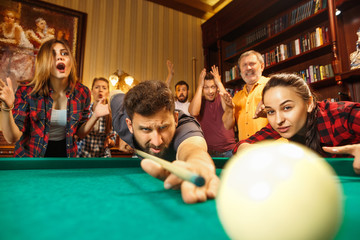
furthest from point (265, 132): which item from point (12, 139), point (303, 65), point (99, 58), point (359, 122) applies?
point (99, 58)

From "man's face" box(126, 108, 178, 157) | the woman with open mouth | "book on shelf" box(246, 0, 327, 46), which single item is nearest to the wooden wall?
"book on shelf" box(246, 0, 327, 46)

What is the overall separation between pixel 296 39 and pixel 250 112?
183 centimetres

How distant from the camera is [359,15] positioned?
119 inches

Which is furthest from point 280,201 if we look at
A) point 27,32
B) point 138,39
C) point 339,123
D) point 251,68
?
point 138,39

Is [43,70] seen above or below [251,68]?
below

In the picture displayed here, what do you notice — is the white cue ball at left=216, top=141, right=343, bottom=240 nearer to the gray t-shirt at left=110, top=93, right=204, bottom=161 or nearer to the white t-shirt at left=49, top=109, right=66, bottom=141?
the gray t-shirt at left=110, top=93, right=204, bottom=161

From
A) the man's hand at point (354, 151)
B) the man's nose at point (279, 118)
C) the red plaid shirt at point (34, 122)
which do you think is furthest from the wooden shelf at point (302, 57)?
the red plaid shirt at point (34, 122)

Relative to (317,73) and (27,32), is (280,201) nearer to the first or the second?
(317,73)

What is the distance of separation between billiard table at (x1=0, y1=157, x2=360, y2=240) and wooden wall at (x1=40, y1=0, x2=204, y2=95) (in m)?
3.61

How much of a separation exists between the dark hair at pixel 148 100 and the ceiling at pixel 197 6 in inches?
165

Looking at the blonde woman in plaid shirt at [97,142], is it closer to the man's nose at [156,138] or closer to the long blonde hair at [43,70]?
the long blonde hair at [43,70]

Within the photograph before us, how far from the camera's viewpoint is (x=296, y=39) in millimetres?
3666

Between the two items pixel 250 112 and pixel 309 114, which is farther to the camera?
pixel 250 112

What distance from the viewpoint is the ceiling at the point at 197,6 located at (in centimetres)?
508
